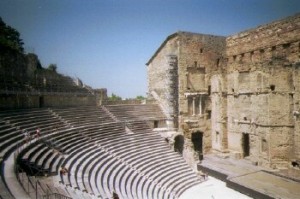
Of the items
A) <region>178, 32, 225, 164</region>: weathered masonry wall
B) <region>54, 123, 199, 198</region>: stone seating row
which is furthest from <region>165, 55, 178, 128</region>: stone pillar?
<region>54, 123, 199, 198</region>: stone seating row

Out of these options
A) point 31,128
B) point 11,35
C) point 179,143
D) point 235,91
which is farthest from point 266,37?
point 11,35

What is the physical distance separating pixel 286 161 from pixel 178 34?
14997 mm

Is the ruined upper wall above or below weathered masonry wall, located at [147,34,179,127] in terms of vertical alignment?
above

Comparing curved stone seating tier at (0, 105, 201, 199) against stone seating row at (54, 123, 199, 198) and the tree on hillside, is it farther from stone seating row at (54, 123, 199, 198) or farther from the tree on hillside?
the tree on hillside

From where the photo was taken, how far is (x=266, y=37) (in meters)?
26.8

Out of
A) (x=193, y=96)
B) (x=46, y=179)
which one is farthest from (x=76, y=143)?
(x=193, y=96)

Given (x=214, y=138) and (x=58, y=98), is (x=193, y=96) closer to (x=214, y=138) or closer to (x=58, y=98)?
(x=214, y=138)

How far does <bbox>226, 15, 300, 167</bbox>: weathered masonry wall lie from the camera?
78.1 feet

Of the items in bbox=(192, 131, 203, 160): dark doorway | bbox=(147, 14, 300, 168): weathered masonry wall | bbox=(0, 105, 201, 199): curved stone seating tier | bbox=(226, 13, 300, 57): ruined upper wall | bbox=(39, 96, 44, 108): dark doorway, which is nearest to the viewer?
bbox=(0, 105, 201, 199): curved stone seating tier

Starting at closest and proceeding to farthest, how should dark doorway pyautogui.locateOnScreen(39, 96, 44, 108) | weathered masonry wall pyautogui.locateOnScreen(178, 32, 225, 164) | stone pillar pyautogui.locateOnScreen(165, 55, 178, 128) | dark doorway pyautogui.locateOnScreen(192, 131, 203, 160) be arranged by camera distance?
dark doorway pyautogui.locateOnScreen(39, 96, 44, 108)
stone pillar pyautogui.locateOnScreen(165, 55, 178, 128)
weathered masonry wall pyautogui.locateOnScreen(178, 32, 225, 164)
dark doorway pyautogui.locateOnScreen(192, 131, 203, 160)

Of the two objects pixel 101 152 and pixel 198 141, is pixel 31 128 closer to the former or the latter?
pixel 101 152

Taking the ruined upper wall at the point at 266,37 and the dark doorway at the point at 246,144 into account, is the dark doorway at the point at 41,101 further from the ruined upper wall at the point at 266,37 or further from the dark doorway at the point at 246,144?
the ruined upper wall at the point at 266,37

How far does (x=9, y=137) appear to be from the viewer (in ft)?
52.4

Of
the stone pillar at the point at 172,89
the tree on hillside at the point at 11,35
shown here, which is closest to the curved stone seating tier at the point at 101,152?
the stone pillar at the point at 172,89
